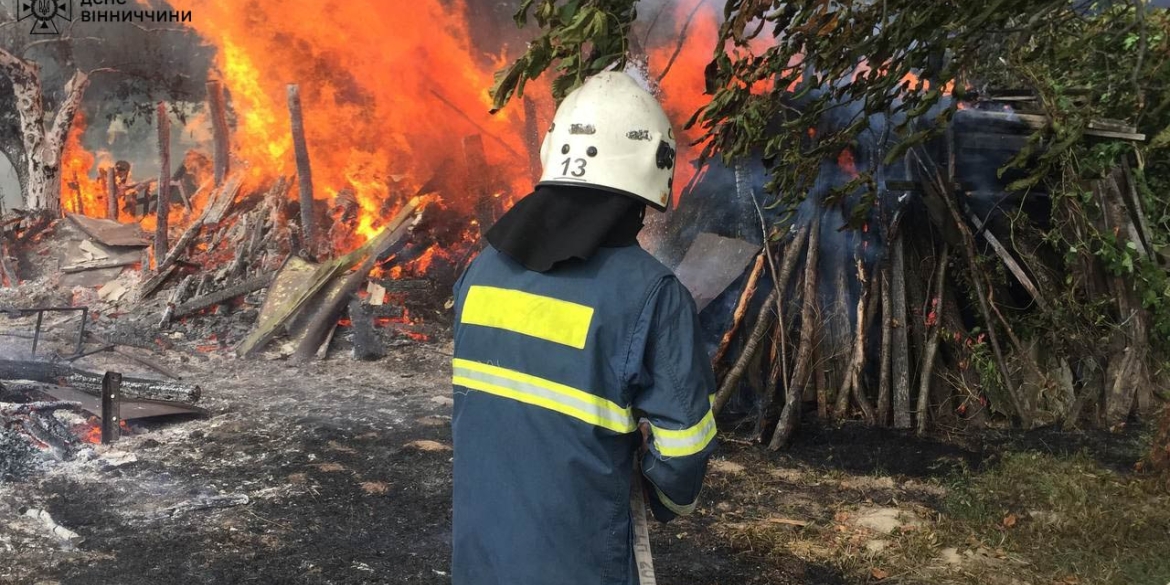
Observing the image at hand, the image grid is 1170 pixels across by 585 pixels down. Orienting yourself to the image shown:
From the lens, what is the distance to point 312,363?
26.7 feet

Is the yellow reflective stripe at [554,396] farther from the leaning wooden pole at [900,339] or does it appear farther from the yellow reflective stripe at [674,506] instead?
the leaning wooden pole at [900,339]

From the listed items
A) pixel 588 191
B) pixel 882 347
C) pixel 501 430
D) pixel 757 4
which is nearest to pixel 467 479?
pixel 501 430

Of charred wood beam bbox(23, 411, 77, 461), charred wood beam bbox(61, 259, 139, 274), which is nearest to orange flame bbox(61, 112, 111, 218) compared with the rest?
charred wood beam bbox(61, 259, 139, 274)

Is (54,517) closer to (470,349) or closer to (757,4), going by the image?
(470,349)

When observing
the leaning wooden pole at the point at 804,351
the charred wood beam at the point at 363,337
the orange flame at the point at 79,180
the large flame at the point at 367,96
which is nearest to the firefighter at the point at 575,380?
the leaning wooden pole at the point at 804,351

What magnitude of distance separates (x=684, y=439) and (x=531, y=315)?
1.66ft

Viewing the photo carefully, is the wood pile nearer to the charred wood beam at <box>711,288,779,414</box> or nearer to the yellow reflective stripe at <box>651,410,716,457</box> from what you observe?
the charred wood beam at <box>711,288,779,414</box>

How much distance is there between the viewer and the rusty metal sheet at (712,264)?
23.1ft

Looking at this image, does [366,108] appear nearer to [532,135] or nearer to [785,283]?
[532,135]

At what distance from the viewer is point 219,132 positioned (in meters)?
8.88

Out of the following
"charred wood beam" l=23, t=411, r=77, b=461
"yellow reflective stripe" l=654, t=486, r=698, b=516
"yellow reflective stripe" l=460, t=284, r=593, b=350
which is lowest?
"charred wood beam" l=23, t=411, r=77, b=461

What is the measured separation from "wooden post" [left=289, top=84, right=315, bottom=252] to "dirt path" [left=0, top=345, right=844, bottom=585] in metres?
2.29

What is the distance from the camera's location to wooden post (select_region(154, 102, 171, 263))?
344 inches

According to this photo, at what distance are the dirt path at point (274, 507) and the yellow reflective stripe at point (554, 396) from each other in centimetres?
254
